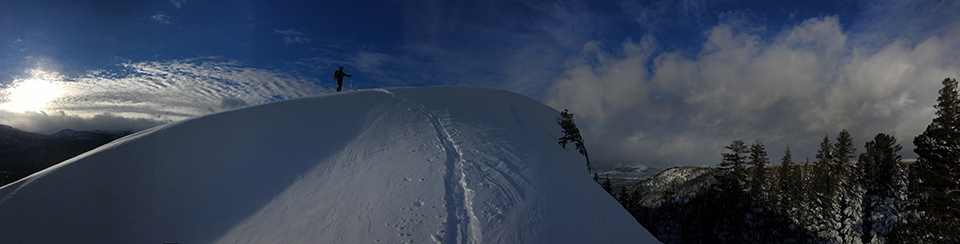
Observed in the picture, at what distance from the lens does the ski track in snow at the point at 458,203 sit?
6.97 metres

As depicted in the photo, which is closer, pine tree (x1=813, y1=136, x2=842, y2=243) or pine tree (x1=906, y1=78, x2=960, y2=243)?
pine tree (x1=906, y1=78, x2=960, y2=243)

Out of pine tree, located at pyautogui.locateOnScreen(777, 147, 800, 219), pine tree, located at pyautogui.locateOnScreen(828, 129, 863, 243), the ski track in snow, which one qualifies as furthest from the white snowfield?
pine tree, located at pyautogui.locateOnScreen(828, 129, 863, 243)

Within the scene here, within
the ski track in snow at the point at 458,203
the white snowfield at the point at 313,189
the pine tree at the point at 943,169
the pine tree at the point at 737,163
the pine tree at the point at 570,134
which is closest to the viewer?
the ski track in snow at the point at 458,203

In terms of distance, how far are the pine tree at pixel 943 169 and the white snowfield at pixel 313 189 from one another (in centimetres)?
2378

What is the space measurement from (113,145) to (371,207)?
8.59 m

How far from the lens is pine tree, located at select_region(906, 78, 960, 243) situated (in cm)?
1927

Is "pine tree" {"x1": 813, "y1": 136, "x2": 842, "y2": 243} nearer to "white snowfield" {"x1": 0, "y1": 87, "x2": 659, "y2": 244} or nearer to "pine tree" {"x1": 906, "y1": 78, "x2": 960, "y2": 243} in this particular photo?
"pine tree" {"x1": 906, "y1": 78, "x2": 960, "y2": 243}

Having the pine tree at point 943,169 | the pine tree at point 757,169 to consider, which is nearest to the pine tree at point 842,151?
the pine tree at point 757,169

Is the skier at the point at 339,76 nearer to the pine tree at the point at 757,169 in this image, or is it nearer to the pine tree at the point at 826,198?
the pine tree at the point at 757,169

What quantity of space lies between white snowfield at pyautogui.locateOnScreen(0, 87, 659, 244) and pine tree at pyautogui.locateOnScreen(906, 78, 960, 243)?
78.0 feet

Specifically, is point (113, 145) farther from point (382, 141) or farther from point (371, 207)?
point (371, 207)

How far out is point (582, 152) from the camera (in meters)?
15.7

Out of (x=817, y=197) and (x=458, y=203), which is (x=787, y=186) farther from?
(x=458, y=203)

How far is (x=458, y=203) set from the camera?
318 inches
